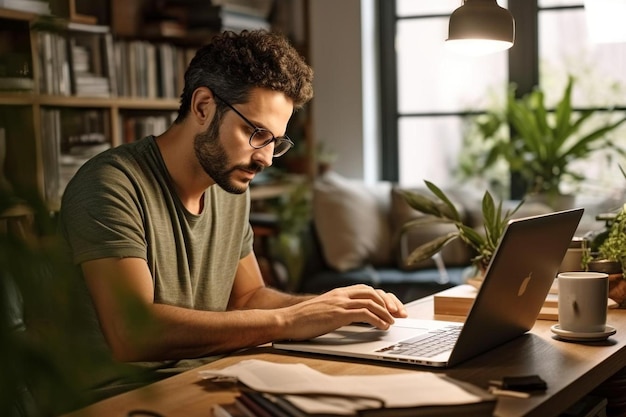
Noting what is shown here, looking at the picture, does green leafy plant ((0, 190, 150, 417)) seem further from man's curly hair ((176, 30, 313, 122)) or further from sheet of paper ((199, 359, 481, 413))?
man's curly hair ((176, 30, 313, 122))

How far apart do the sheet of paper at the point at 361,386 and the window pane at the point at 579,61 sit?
4091 mm

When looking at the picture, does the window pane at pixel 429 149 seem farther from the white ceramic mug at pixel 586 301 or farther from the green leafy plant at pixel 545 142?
the white ceramic mug at pixel 586 301

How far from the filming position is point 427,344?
159cm

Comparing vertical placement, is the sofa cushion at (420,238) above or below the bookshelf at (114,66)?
below

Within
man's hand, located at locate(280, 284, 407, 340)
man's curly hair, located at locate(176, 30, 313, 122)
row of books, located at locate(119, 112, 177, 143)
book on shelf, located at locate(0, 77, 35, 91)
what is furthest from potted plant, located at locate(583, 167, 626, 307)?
row of books, located at locate(119, 112, 177, 143)

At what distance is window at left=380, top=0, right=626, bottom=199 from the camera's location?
196 inches

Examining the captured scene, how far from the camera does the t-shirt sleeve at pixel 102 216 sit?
5.61ft

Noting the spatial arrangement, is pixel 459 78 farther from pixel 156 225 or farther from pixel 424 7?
pixel 156 225

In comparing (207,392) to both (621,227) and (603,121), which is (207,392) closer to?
(621,227)

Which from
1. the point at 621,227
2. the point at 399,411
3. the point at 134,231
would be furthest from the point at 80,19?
the point at 399,411

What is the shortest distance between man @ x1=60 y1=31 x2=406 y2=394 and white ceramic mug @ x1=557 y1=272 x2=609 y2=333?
0.34 meters

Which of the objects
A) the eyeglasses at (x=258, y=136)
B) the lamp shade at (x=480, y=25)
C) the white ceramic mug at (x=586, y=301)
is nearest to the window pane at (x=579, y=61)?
the lamp shade at (x=480, y=25)

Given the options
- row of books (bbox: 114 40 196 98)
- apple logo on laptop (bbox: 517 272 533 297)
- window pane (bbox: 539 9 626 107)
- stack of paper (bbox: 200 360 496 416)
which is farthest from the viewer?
window pane (bbox: 539 9 626 107)

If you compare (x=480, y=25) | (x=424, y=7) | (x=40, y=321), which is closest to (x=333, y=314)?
(x=480, y=25)
